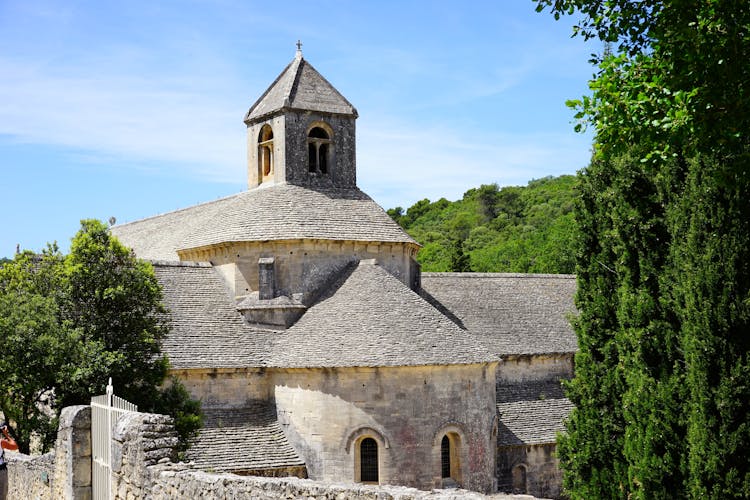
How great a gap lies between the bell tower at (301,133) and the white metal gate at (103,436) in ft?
57.4

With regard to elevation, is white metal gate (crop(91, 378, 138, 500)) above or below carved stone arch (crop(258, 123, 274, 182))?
below

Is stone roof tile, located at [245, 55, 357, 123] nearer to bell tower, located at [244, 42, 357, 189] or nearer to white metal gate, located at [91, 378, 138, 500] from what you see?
bell tower, located at [244, 42, 357, 189]

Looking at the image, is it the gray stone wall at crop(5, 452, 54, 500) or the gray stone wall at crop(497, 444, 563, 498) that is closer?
Result: the gray stone wall at crop(5, 452, 54, 500)

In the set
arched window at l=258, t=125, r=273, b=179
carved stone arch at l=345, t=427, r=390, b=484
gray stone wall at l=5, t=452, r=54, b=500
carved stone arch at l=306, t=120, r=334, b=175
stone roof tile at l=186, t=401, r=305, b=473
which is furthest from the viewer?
arched window at l=258, t=125, r=273, b=179

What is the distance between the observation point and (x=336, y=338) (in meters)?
24.6

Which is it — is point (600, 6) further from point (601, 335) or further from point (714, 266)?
point (601, 335)

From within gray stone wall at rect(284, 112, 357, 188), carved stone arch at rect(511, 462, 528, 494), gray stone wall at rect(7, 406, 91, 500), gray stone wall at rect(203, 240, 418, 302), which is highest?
gray stone wall at rect(284, 112, 357, 188)

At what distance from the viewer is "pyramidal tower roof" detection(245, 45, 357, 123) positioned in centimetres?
3053

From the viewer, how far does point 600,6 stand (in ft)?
45.9

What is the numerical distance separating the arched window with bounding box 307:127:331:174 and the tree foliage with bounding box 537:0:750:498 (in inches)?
651

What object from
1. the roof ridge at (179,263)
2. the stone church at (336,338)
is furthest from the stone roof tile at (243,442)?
the roof ridge at (179,263)

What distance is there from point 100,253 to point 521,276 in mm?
20190

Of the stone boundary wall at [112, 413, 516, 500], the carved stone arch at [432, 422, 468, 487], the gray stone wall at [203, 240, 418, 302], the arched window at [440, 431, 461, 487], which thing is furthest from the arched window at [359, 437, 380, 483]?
the stone boundary wall at [112, 413, 516, 500]

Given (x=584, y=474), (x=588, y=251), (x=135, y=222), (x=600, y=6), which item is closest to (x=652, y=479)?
(x=584, y=474)
